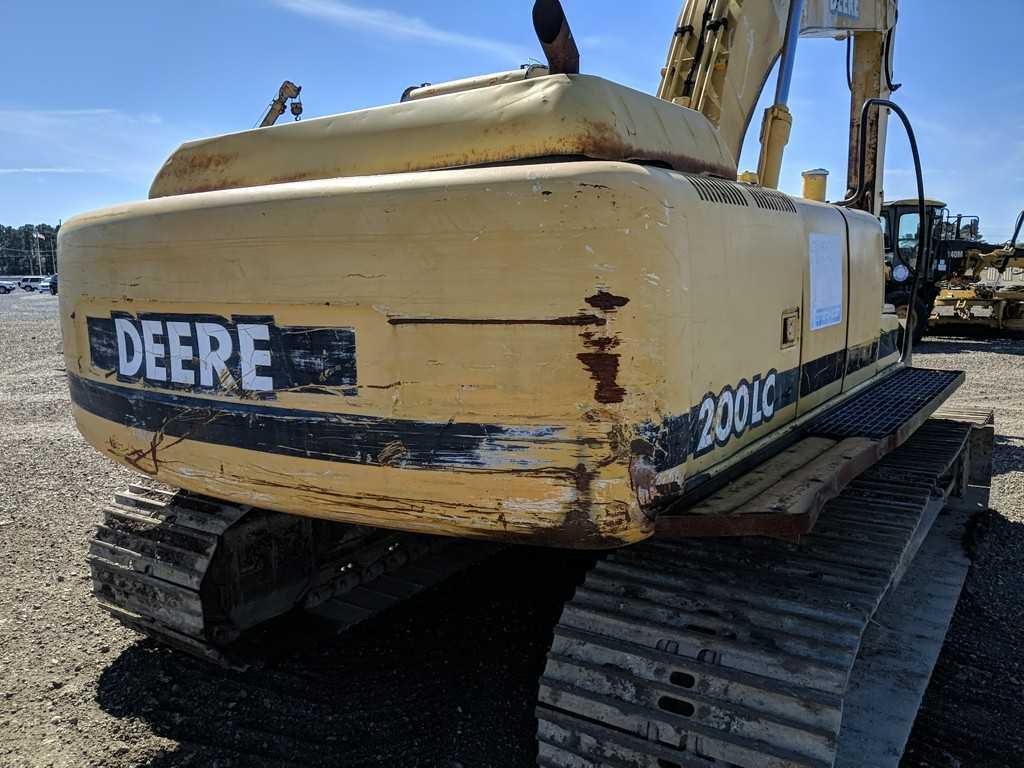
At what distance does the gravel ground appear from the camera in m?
2.62

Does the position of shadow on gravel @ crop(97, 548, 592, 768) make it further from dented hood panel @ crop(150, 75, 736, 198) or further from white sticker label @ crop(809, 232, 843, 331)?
dented hood panel @ crop(150, 75, 736, 198)

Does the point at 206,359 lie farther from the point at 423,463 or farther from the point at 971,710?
the point at 971,710

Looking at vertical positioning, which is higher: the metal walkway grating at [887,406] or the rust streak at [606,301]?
the rust streak at [606,301]

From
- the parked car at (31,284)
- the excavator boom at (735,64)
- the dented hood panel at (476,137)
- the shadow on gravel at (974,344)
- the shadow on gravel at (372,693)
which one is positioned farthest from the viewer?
the parked car at (31,284)

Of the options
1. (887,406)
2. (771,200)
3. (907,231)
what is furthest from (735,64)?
(907,231)

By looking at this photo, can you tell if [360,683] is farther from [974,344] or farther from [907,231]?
[974,344]

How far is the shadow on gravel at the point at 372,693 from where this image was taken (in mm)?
2598

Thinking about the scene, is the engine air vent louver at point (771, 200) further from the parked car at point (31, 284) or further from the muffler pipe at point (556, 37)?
the parked car at point (31, 284)

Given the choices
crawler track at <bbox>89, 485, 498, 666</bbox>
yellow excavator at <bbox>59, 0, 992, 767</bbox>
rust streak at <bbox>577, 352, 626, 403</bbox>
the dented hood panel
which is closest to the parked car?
crawler track at <bbox>89, 485, 498, 666</bbox>

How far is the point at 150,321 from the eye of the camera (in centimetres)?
225

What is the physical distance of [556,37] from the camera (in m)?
2.01

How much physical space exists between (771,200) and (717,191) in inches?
18.0

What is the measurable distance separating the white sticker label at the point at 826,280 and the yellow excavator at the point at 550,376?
0.12ft

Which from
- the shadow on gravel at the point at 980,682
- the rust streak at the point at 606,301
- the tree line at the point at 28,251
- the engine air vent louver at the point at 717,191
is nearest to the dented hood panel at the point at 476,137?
the engine air vent louver at the point at 717,191
